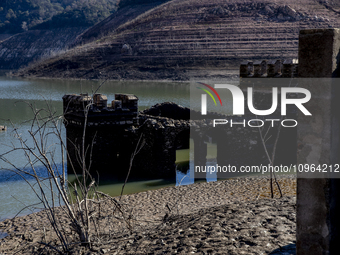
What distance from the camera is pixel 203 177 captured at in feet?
41.5

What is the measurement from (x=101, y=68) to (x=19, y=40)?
45092mm

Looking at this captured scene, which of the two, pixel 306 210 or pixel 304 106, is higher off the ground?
pixel 304 106

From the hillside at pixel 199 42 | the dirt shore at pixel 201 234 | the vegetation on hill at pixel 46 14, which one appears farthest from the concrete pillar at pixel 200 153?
the vegetation on hill at pixel 46 14

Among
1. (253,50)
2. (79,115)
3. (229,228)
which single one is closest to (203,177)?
(79,115)

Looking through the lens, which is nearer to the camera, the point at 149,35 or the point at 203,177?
the point at 203,177

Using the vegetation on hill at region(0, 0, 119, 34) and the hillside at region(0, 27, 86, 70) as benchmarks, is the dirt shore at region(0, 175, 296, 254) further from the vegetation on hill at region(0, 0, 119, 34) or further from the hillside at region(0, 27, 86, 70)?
the vegetation on hill at region(0, 0, 119, 34)

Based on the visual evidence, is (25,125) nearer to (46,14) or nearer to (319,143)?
(319,143)

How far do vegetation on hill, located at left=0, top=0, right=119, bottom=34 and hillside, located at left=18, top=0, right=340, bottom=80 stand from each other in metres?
35.9

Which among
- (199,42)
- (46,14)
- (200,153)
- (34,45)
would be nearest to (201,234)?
(200,153)

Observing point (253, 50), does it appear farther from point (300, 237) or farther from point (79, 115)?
point (300, 237)

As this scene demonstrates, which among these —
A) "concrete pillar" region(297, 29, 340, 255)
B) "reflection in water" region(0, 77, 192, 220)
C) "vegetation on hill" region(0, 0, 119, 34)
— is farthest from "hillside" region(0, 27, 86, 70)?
"concrete pillar" region(297, 29, 340, 255)

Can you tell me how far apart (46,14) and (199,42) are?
263 ft

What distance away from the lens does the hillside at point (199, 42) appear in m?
53.6

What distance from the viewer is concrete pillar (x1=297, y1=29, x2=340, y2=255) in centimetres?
349
